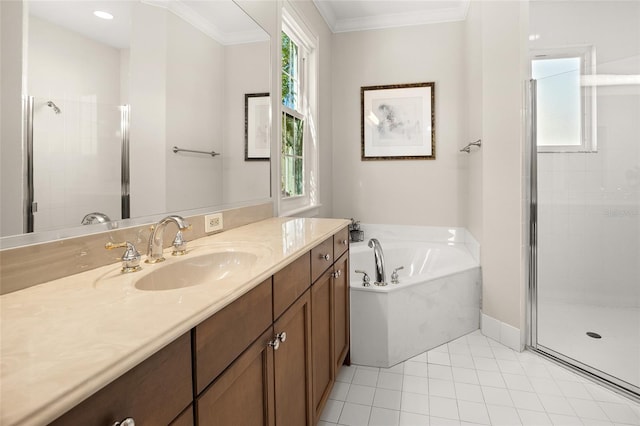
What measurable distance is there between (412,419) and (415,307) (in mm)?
727

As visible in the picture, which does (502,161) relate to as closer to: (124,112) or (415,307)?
(415,307)

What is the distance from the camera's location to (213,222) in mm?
1575

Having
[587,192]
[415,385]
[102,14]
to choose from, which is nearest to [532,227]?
[587,192]

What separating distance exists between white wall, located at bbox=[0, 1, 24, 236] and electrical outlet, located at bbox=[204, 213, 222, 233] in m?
0.73

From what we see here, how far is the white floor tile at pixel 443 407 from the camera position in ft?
5.51

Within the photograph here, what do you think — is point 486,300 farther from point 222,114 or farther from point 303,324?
point 222,114

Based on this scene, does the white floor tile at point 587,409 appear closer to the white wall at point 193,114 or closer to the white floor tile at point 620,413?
the white floor tile at point 620,413

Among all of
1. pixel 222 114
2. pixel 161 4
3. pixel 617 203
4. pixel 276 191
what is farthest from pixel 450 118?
pixel 161 4

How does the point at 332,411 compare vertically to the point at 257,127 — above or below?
below

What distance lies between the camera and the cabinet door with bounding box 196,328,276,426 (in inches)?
28.8

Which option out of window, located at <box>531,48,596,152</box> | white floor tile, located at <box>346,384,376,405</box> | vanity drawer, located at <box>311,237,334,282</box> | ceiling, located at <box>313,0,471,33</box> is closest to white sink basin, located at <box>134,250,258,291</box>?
vanity drawer, located at <box>311,237,334,282</box>

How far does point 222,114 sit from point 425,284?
5.20 feet

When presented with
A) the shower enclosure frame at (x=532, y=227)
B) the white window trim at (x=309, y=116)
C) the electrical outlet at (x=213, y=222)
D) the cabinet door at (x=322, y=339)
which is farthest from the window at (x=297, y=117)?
the shower enclosure frame at (x=532, y=227)

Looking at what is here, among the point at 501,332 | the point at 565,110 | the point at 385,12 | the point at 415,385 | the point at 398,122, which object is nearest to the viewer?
the point at 415,385
